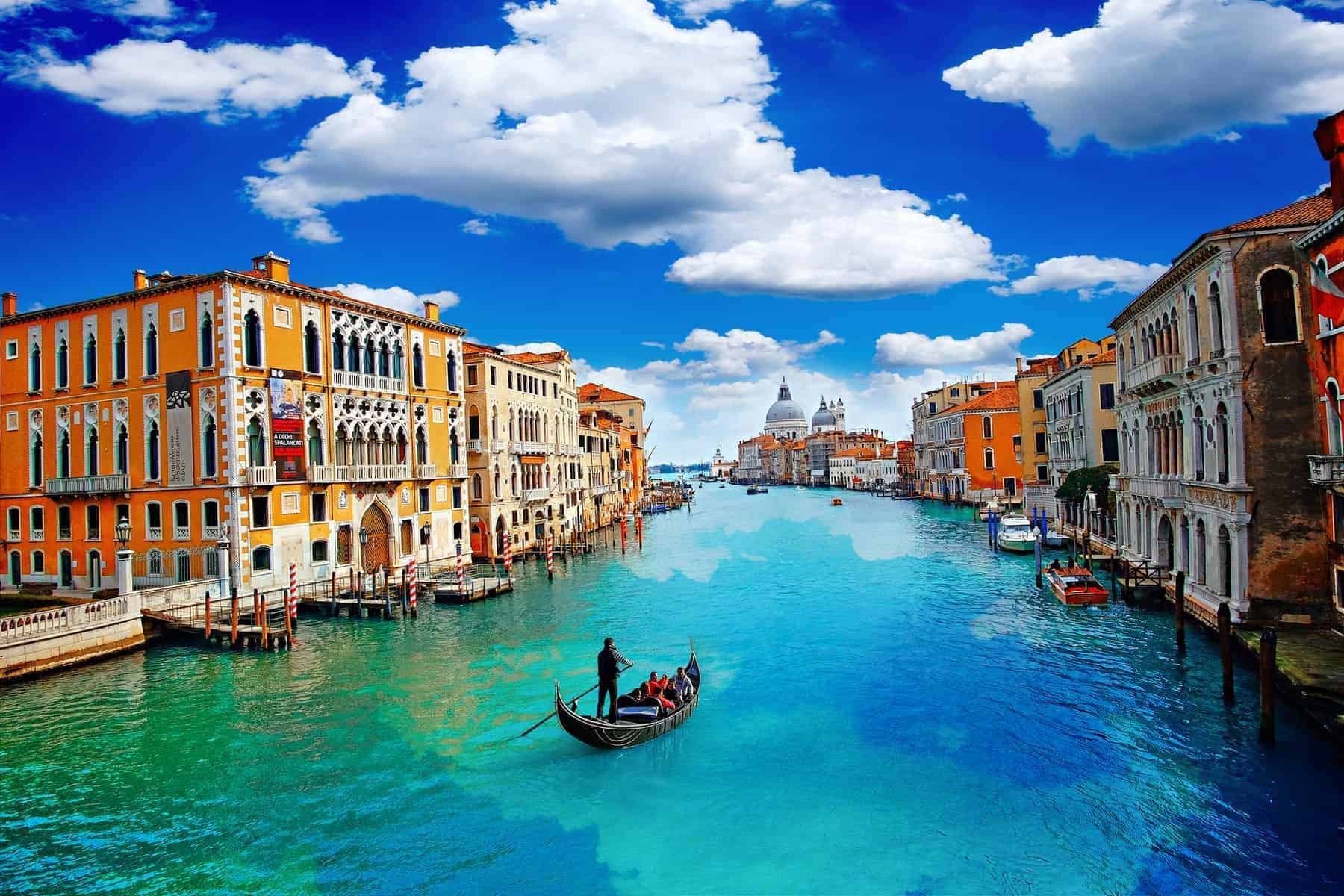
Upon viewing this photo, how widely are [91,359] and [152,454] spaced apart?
3722 millimetres

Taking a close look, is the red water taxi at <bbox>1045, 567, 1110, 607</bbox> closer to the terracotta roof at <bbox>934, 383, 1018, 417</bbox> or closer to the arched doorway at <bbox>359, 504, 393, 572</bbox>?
the arched doorway at <bbox>359, 504, 393, 572</bbox>

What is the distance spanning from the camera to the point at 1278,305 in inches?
564

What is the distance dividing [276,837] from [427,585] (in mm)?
16558

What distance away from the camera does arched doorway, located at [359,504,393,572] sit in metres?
25.1

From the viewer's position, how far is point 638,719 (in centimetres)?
1194

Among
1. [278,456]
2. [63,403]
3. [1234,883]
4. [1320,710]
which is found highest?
[63,403]

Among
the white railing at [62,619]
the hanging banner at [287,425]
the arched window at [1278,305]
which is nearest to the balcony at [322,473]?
the hanging banner at [287,425]

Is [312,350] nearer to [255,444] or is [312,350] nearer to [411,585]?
[255,444]

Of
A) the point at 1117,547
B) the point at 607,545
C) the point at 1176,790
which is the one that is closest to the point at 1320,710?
the point at 1176,790

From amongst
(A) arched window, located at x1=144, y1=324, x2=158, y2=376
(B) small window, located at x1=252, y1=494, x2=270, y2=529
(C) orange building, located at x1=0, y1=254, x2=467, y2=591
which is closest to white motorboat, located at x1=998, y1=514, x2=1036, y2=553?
(C) orange building, located at x1=0, y1=254, x2=467, y2=591

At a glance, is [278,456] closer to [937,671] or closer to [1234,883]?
[937,671]

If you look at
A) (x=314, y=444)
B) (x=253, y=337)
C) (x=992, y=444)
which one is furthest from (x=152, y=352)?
(x=992, y=444)

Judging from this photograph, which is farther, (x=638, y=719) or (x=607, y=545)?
(x=607, y=545)

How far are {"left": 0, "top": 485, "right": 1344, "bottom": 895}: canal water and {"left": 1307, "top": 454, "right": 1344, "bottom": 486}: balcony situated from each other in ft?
11.7
